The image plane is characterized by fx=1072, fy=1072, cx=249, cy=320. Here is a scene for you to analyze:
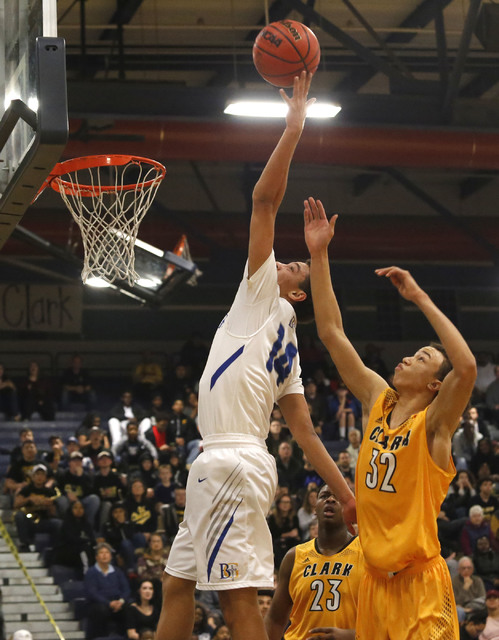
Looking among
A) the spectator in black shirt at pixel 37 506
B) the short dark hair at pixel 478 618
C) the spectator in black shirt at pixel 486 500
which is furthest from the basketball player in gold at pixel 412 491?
the spectator in black shirt at pixel 486 500

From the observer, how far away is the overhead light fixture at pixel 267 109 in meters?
12.8

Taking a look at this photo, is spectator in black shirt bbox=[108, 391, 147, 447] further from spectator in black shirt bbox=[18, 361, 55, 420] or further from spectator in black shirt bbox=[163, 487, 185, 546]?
spectator in black shirt bbox=[163, 487, 185, 546]

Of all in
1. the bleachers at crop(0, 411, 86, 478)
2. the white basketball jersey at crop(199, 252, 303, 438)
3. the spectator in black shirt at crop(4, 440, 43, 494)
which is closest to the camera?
the white basketball jersey at crop(199, 252, 303, 438)

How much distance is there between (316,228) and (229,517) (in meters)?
1.58

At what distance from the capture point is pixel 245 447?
16.3ft

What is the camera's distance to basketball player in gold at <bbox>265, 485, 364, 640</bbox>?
609 centimetres

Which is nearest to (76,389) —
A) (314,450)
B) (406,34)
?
(406,34)

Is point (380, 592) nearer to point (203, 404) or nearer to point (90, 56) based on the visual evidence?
point (203, 404)

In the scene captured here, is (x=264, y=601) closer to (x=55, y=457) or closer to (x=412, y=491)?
(x=55, y=457)

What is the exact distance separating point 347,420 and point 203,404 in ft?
45.9

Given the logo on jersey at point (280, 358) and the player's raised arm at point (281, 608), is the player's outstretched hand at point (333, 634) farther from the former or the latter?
the logo on jersey at point (280, 358)

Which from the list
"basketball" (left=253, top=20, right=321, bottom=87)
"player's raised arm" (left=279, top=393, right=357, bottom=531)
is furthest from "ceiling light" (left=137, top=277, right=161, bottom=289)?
"player's raised arm" (left=279, top=393, right=357, bottom=531)

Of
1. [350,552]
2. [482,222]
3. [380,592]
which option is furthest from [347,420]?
[380,592]

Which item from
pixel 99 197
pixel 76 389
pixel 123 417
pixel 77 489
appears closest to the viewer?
pixel 99 197
